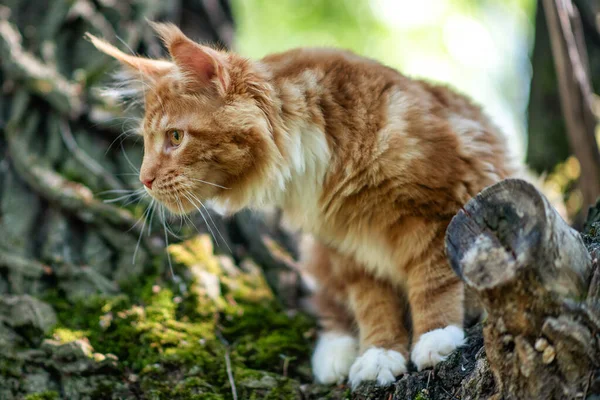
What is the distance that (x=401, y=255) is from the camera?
8.50ft

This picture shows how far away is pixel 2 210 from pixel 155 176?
3.07 ft

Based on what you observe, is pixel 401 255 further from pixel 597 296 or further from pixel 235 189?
pixel 597 296

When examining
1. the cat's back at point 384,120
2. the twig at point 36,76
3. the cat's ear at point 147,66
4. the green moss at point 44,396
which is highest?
the twig at point 36,76

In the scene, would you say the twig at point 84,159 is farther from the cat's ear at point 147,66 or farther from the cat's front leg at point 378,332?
the cat's front leg at point 378,332

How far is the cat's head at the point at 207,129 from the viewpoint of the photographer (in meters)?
2.48

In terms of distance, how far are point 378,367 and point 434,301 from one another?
0.39 metres

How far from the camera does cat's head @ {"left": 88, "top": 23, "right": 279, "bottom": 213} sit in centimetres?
248

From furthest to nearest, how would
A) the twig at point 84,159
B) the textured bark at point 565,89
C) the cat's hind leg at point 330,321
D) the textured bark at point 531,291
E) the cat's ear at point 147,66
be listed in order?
1. the textured bark at point 565,89
2. the twig at point 84,159
3. the cat's ear at point 147,66
4. the cat's hind leg at point 330,321
5. the textured bark at point 531,291

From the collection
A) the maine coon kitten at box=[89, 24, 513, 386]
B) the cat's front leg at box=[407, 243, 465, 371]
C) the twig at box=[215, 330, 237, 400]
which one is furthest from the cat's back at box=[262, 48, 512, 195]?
the twig at box=[215, 330, 237, 400]

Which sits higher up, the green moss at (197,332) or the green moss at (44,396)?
the green moss at (197,332)

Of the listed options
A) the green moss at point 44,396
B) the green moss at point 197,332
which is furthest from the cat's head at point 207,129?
the green moss at point 44,396

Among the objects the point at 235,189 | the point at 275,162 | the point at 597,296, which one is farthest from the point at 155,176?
the point at 597,296

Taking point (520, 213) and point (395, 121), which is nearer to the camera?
point (520, 213)

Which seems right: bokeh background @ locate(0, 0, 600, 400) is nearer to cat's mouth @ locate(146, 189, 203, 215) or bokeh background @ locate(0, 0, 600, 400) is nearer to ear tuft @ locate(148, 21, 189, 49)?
cat's mouth @ locate(146, 189, 203, 215)
